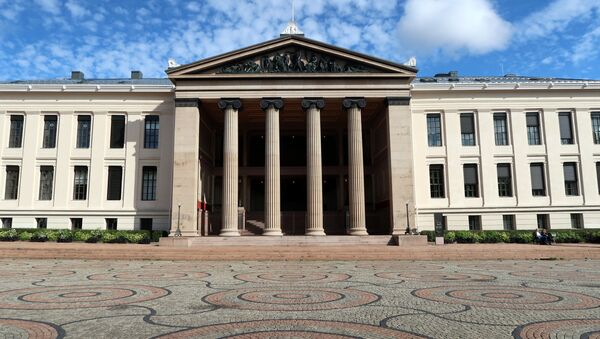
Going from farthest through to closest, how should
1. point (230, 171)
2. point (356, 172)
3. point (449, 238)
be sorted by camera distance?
point (449, 238)
point (356, 172)
point (230, 171)

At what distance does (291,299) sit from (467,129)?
36165 mm

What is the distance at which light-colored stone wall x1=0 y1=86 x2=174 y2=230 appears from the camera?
41.0m

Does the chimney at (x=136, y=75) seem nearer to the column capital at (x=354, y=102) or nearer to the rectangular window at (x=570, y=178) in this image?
the column capital at (x=354, y=102)

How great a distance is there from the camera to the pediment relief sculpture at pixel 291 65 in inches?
1460

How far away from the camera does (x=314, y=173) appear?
36.0m

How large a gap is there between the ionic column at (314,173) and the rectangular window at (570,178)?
76.1 ft

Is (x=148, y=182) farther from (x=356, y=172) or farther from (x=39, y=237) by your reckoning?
(x=356, y=172)

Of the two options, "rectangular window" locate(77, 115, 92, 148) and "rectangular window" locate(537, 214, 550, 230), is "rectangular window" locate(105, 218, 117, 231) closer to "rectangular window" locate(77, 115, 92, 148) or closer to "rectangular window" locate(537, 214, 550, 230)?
"rectangular window" locate(77, 115, 92, 148)

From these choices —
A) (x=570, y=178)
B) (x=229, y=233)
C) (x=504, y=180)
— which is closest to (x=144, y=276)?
(x=229, y=233)

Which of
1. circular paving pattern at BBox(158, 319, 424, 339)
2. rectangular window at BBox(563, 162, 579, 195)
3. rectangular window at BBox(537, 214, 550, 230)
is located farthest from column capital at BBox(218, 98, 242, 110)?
circular paving pattern at BBox(158, 319, 424, 339)

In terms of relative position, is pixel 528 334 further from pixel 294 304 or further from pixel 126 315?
pixel 126 315

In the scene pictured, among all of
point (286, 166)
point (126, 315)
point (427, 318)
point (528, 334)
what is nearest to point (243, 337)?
point (126, 315)

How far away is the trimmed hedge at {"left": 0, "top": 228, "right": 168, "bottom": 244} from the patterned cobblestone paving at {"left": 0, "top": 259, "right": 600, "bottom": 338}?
21440mm

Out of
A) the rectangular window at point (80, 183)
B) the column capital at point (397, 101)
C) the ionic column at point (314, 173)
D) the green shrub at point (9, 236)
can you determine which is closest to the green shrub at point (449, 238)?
the ionic column at point (314, 173)
